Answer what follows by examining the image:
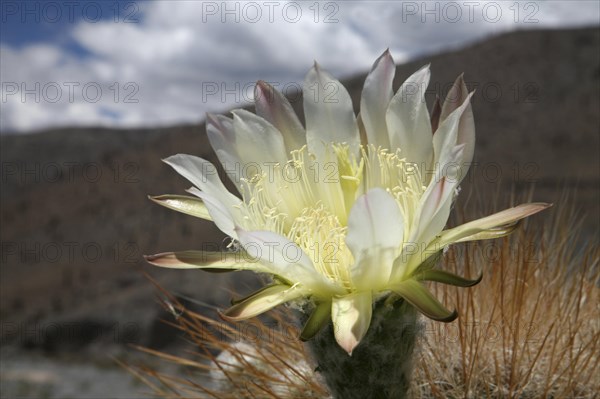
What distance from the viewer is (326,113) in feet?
3.05

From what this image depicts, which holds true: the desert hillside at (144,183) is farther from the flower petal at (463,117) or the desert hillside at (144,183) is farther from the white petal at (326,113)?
the flower petal at (463,117)

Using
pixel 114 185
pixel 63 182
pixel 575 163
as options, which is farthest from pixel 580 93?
pixel 63 182

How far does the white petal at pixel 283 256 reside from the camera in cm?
68

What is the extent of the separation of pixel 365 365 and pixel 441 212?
204mm

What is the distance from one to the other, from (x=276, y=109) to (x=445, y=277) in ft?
1.29

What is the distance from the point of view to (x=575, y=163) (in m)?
6.35

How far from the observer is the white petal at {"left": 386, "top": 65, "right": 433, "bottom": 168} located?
2.73 ft

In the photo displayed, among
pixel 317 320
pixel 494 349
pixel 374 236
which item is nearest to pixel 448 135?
pixel 374 236

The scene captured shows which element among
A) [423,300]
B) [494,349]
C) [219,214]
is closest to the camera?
[423,300]

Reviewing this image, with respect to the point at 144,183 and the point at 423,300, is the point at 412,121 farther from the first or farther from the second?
the point at 144,183

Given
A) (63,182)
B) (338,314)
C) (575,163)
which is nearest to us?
(338,314)

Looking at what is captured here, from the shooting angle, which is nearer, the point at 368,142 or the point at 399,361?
the point at 399,361

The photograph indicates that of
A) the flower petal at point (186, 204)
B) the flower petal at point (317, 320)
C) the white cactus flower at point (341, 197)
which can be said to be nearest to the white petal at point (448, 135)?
the white cactus flower at point (341, 197)

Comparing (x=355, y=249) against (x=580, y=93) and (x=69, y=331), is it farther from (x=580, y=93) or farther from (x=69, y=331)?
(x=580, y=93)
